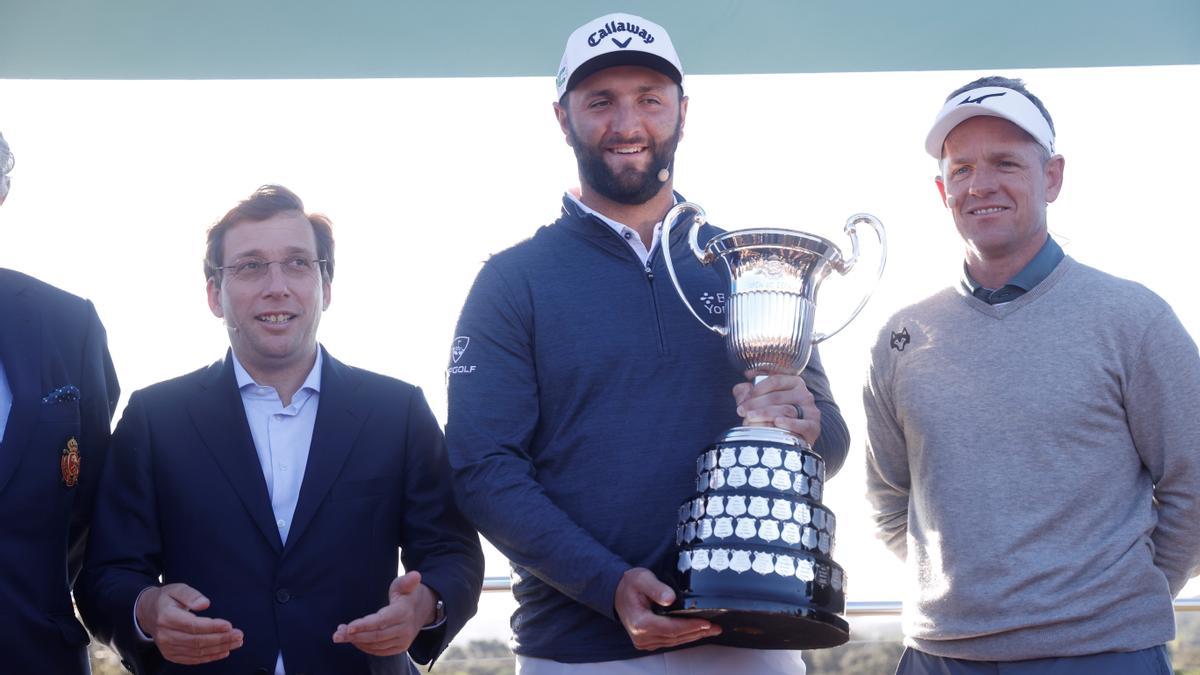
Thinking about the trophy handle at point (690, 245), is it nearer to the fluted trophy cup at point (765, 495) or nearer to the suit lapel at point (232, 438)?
the fluted trophy cup at point (765, 495)

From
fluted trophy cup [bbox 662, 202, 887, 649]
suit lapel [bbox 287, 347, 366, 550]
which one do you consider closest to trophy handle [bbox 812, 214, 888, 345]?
fluted trophy cup [bbox 662, 202, 887, 649]

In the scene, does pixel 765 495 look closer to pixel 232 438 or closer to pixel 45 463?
pixel 232 438

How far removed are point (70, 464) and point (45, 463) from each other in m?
0.07

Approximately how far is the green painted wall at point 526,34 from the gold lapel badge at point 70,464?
1.84 meters

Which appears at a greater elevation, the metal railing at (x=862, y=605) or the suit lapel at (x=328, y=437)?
the suit lapel at (x=328, y=437)

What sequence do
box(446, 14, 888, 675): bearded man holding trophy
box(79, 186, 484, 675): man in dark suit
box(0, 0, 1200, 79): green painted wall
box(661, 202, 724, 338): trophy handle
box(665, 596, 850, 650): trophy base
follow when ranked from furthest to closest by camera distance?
box(0, 0, 1200, 79): green painted wall
box(79, 186, 484, 675): man in dark suit
box(661, 202, 724, 338): trophy handle
box(446, 14, 888, 675): bearded man holding trophy
box(665, 596, 850, 650): trophy base

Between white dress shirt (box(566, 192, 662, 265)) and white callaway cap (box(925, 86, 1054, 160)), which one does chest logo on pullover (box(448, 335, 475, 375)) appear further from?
white callaway cap (box(925, 86, 1054, 160))

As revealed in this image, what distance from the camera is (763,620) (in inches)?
114

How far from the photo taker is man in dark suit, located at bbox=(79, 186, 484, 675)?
10.7 ft

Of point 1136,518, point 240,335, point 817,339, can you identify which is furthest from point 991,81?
point 240,335

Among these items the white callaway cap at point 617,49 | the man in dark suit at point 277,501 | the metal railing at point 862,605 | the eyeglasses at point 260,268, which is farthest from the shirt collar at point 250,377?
the white callaway cap at point 617,49

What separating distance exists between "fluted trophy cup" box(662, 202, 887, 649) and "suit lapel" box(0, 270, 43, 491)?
154 cm

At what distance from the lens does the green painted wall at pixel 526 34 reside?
464cm

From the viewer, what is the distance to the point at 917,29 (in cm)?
471
